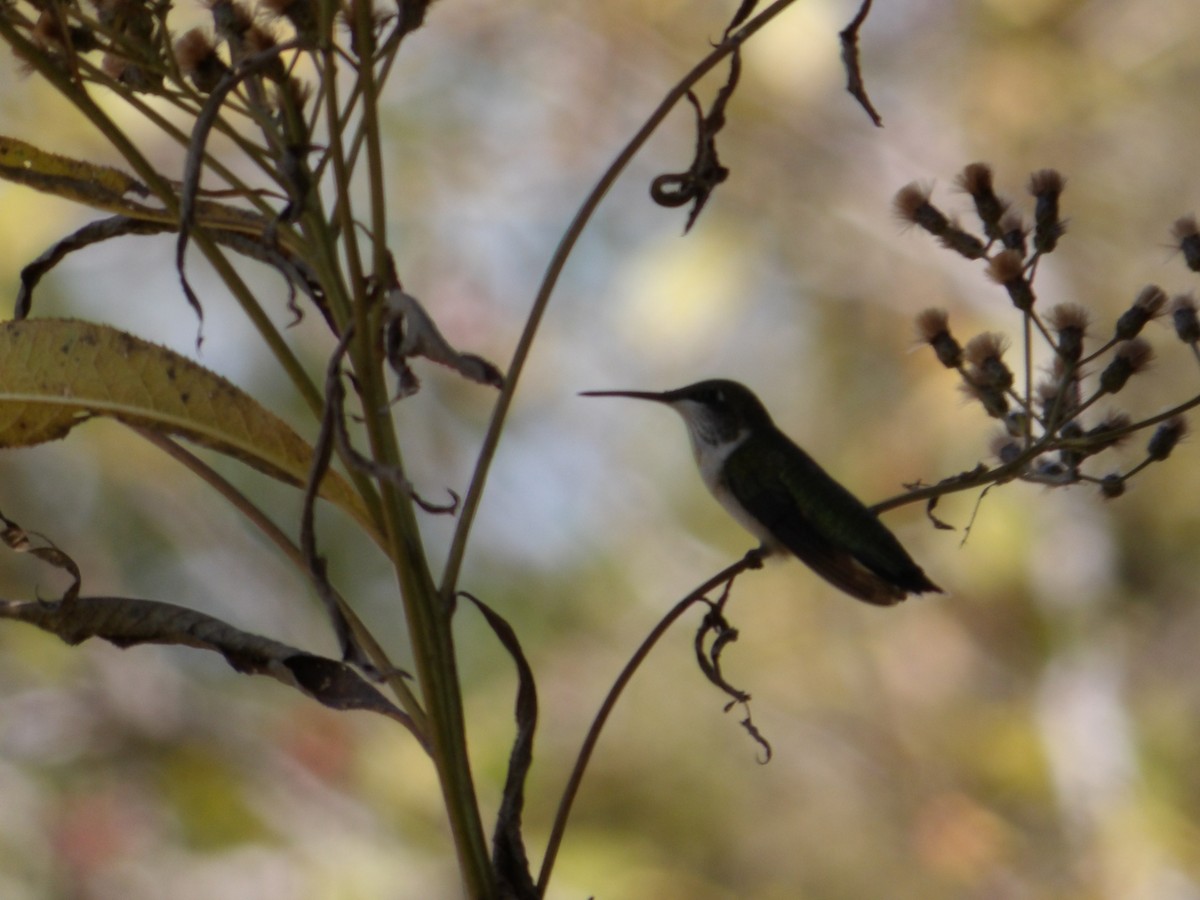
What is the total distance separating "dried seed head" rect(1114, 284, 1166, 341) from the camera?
187 cm

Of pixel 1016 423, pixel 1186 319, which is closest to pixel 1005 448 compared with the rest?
pixel 1016 423

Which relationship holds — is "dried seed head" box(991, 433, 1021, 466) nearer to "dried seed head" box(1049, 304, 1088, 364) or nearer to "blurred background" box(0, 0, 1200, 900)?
"dried seed head" box(1049, 304, 1088, 364)

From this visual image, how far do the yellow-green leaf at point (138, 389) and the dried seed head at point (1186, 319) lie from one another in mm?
1232

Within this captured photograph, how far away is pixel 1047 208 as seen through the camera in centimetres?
196

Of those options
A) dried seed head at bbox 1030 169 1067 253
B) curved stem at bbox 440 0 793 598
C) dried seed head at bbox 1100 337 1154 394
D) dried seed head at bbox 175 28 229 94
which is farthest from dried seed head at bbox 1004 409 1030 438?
dried seed head at bbox 175 28 229 94

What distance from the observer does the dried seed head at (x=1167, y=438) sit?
75.0 inches

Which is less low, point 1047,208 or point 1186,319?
point 1047,208

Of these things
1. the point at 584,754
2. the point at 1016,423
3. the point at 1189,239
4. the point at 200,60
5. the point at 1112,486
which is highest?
the point at 1189,239

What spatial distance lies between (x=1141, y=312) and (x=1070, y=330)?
105mm

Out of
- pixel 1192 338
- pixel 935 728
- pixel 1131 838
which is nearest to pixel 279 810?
pixel 935 728

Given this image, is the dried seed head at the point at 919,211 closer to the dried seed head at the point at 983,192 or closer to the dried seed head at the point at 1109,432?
the dried seed head at the point at 983,192

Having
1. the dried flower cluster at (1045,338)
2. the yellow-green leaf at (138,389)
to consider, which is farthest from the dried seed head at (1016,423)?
the yellow-green leaf at (138,389)

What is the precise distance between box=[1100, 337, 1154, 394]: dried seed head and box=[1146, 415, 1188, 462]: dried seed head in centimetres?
9

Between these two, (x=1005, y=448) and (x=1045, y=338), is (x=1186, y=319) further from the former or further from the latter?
(x=1005, y=448)
